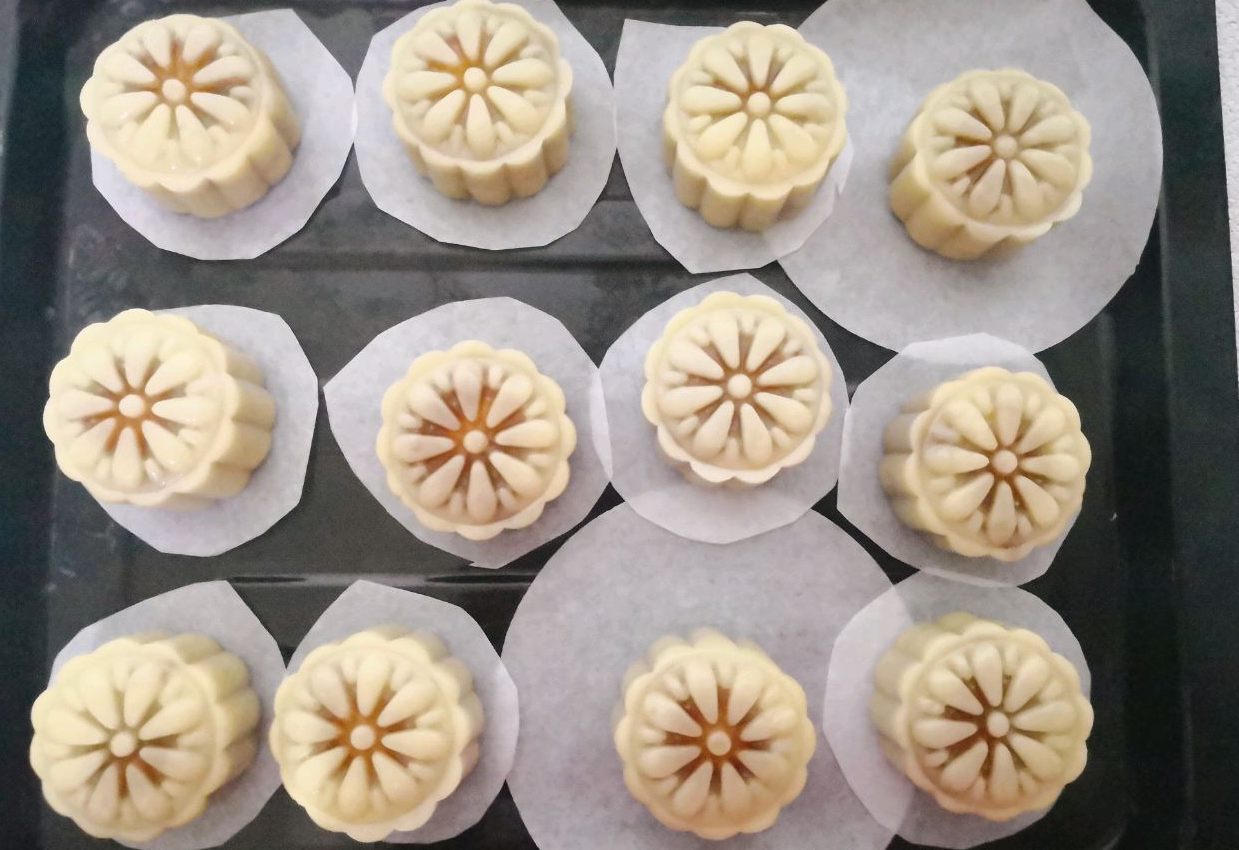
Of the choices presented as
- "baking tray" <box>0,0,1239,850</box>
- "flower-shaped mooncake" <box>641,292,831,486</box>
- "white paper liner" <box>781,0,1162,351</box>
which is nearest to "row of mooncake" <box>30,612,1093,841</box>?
"baking tray" <box>0,0,1239,850</box>

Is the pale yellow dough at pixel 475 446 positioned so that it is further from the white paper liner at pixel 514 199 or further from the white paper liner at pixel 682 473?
the white paper liner at pixel 514 199

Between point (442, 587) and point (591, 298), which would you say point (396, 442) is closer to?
point (442, 587)

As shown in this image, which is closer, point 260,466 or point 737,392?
point 737,392

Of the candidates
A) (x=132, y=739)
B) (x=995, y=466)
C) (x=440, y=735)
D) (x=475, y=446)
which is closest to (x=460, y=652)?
(x=440, y=735)

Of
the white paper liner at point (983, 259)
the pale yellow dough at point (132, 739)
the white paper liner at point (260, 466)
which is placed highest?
the white paper liner at point (983, 259)

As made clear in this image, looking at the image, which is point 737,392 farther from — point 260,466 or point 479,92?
point 260,466

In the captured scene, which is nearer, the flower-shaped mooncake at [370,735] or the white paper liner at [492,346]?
the flower-shaped mooncake at [370,735]

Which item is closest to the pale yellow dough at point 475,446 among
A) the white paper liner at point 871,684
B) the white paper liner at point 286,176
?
the white paper liner at point 286,176

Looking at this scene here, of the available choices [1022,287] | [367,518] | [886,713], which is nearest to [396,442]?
[367,518]
